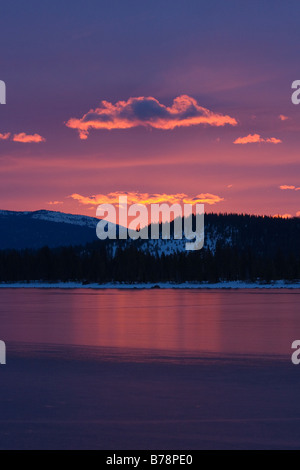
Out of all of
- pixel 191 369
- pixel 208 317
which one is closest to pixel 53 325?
pixel 208 317

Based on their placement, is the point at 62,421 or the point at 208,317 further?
the point at 208,317

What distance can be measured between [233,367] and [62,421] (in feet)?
36.1

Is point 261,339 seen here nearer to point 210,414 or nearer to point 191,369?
point 191,369

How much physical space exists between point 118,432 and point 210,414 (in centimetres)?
295

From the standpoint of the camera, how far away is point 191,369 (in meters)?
25.0

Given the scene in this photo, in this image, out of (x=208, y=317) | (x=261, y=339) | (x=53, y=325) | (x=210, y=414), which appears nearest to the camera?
(x=210, y=414)

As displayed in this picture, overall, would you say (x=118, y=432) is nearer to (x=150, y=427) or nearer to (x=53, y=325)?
(x=150, y=427)
